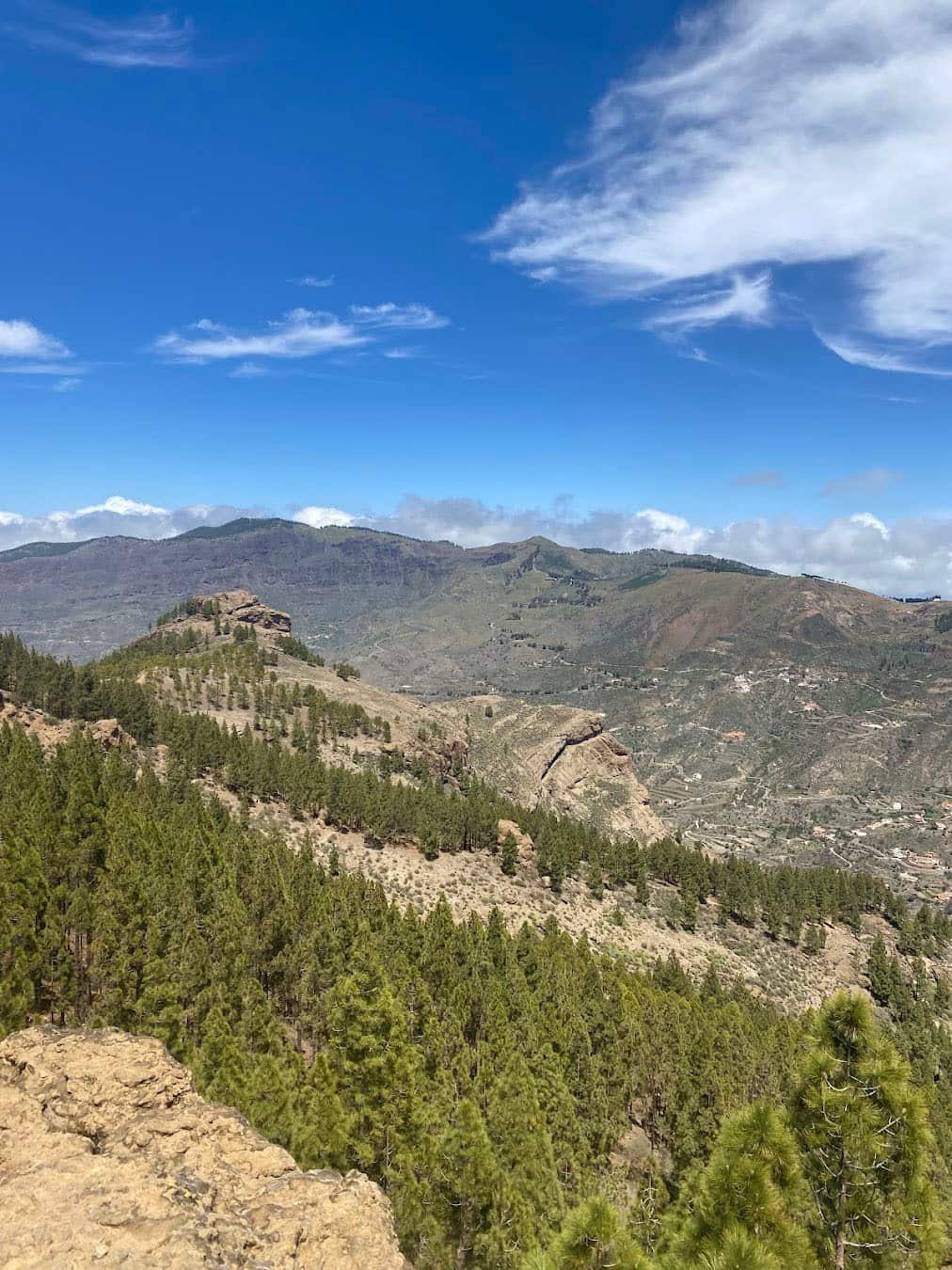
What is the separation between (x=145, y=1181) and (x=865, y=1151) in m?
13.6

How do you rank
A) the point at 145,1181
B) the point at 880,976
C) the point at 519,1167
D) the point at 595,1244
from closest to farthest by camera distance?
1. the point at 145,1181
2. the point at 595,1244
3. the point at 519,1167
4. the point at 880,976

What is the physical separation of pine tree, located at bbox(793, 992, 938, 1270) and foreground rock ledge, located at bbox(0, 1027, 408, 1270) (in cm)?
891

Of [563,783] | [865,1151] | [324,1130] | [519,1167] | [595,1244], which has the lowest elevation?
[563,783]

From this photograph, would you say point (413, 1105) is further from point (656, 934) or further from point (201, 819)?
point (656, 934)

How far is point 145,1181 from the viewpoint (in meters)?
10.3

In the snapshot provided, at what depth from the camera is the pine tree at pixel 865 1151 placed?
43.0 ft

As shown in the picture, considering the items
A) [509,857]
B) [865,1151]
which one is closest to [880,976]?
[509,857]

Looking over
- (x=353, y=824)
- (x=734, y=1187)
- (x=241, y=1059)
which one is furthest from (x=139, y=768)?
(x=734, y=1187)

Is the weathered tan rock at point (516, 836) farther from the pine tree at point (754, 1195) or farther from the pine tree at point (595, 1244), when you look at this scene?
the pine tree at point (595, 1244)

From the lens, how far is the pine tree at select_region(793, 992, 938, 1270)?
13102 millimetres

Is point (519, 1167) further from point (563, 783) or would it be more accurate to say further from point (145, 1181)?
point (563, 783)

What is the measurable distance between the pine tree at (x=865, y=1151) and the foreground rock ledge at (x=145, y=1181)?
8.91 metres

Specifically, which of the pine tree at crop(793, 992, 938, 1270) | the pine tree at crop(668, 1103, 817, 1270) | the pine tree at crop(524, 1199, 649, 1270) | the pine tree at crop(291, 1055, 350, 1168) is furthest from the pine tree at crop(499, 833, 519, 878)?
the pine tree at crop(524, 1199, 649, 1270)

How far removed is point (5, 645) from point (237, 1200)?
145 meters
